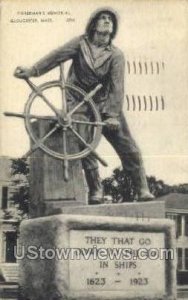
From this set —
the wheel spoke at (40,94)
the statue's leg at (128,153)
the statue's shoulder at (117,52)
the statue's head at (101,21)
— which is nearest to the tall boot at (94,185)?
the statue's leg at (128,153)

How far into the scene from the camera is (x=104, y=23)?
3.23 m

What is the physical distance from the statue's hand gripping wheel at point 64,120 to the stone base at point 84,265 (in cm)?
31

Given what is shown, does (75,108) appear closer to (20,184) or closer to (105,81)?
(105,81)

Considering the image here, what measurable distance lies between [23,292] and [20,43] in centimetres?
149

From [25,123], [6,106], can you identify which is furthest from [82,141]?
[6,106]

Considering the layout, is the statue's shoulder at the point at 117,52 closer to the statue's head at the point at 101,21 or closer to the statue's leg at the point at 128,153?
the statue's head at the point at 101,21

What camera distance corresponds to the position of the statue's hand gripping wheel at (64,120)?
2959 millimetres

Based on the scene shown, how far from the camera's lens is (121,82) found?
323cm

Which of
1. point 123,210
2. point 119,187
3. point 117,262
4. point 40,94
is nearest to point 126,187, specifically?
point 119,187

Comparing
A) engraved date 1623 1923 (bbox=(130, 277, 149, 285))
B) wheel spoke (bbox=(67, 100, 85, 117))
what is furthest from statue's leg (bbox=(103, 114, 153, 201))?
engraved date 1623 1923 (bbox=(130, 277, 149, 285))

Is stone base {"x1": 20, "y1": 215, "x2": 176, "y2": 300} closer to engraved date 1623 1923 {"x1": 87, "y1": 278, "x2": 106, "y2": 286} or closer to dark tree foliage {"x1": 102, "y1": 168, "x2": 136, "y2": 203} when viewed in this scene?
engraved date 1623 1923 {"x1": 87, "y1": 278, "x2": 106, "y2": 286}

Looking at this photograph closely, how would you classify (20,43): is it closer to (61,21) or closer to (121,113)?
(61,21)

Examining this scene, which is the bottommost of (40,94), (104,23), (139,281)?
(139,281)

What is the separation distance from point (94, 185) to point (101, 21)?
3.17ft
